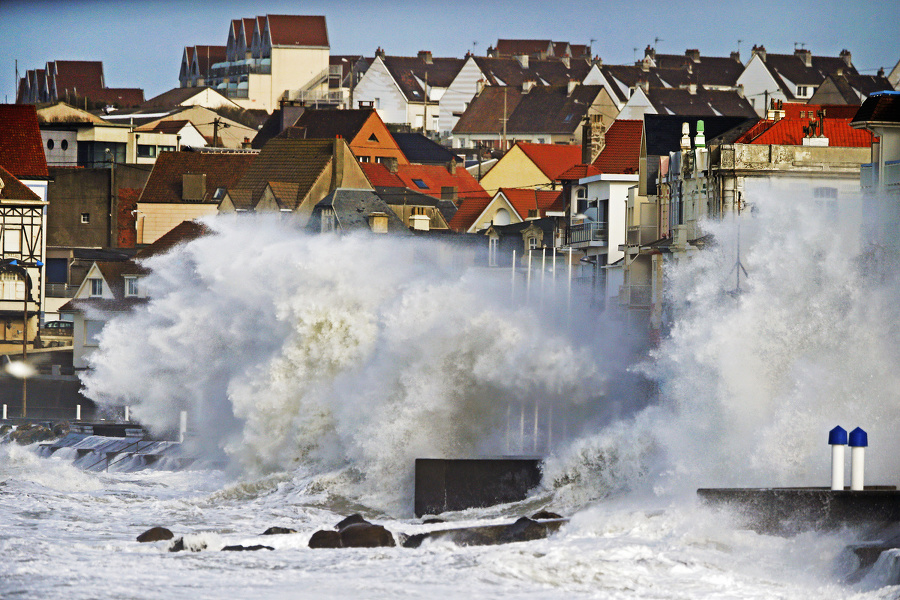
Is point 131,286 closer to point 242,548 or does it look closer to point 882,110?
point 242,548

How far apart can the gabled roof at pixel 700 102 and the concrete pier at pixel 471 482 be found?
6801 centimetres

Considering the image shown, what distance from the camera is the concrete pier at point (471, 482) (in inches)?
1054

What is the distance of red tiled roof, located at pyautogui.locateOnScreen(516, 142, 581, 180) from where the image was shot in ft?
Answer: 242

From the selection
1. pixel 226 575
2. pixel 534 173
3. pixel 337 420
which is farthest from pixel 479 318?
pixel 534 173

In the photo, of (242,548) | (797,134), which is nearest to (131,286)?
(797,134)

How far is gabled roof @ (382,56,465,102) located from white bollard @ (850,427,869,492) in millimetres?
91712

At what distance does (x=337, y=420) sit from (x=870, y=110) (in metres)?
14.2

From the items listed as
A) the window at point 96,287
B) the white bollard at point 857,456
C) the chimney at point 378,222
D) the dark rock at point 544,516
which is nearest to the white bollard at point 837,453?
the white bollard at point 857,456

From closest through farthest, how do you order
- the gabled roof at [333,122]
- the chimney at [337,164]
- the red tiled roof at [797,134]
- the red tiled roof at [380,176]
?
the red tiled roof at [797,134] → the chimney at [337,164] → the red tiled roof at [380,176] → the gabled roof at [333,122]

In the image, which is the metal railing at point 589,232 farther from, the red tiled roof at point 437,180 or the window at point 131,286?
the red tiled roof at point 437,180

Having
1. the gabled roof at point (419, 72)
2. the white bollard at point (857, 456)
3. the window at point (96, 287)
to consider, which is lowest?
the white bollard at point (857, 456)

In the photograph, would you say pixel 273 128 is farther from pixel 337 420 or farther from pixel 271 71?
pixel 337 420

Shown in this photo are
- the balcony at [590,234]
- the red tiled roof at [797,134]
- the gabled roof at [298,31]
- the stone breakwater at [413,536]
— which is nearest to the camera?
the stone breakwater at [413,536]

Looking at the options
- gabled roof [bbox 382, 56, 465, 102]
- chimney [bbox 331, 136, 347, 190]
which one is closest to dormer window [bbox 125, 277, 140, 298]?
chimney [bbox 331, 136, 347, 190]
